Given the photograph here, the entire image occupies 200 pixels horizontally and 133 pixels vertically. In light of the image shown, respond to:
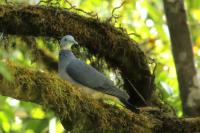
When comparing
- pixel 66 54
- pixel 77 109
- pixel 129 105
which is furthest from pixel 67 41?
pixel 77 109

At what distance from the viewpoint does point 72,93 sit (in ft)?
11.5

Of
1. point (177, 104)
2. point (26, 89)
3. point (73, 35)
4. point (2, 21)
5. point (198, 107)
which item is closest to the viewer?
point (26, 89)

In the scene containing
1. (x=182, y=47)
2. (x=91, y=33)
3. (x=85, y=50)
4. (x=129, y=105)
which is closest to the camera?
(x=129, y=105)

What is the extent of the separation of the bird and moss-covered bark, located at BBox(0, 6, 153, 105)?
13 centimetres

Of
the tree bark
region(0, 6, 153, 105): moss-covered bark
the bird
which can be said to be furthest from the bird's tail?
the tree bark

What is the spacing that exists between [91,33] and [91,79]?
0.42m

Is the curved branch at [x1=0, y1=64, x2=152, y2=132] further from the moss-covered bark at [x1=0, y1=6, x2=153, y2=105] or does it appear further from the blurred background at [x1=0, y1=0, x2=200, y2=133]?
the moss-covered bark at [x1=0, y1=6, x2=153, y2=105]

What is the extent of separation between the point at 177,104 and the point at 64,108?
2.13 meters

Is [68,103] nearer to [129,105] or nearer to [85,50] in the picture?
[129,105]

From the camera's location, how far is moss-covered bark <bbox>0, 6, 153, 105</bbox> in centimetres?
399

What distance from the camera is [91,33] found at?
421 centimetres

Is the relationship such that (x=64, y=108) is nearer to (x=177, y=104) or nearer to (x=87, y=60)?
(x=87, y=60)

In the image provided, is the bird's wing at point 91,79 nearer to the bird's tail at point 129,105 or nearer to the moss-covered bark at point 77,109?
the bird's tail at point 129,105

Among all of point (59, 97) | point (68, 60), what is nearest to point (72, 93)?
point (59, 97)
